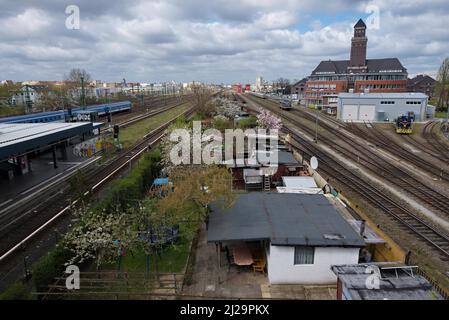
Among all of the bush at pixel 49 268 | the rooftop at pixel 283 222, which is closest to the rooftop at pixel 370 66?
the rooftop at pixel 283 222

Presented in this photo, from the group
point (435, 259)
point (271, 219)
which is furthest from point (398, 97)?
point (271, 219)

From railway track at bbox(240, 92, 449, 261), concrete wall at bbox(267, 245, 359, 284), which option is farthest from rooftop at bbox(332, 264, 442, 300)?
railway track at bbox(240, 92, 449, 261)

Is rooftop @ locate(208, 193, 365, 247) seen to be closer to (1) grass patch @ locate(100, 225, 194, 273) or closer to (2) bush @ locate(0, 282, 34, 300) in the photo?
(1) grass patch @ locate(100, 225, 194, 273)

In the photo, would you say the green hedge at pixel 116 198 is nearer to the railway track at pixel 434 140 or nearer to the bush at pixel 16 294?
the bush at pixel 16 294

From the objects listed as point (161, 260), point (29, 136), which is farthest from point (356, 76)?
point (161, 260)

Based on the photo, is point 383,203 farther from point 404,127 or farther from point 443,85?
point 443,85

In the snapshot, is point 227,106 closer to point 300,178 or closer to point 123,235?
point 300,178
